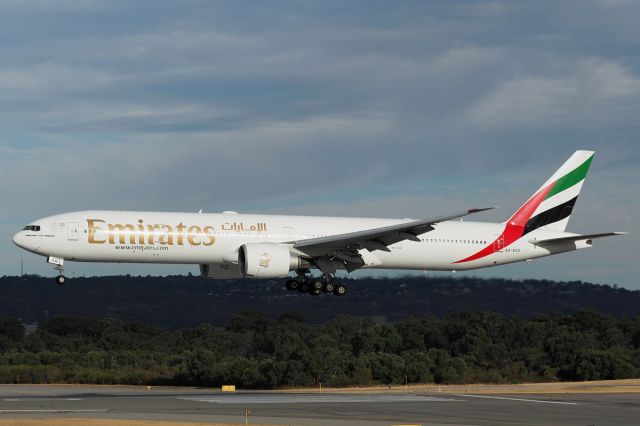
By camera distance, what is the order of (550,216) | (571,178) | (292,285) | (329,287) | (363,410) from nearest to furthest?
(363,410) → (329,287) → (292,285) → (550,216) → (571,178)

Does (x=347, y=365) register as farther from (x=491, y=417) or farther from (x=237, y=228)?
(x=491, y=417)

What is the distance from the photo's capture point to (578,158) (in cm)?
6328

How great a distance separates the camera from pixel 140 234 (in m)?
50.0

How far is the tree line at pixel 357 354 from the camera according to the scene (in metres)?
83.4

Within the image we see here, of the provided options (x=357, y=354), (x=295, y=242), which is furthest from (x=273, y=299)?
(x=295, y=242)

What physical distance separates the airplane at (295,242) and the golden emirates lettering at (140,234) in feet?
0.16

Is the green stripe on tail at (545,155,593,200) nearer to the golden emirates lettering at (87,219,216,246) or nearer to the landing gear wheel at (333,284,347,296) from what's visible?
the landing gear wheel at (333,284,347,296)

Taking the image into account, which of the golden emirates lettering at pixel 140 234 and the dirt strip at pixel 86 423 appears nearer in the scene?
the dirt strip at pixel 86 423

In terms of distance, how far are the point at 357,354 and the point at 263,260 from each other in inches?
1768

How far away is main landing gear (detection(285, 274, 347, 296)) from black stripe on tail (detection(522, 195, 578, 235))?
12197 millimetres

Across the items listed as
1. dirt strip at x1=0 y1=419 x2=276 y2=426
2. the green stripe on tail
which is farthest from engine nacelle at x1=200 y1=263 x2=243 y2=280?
the green stripe on tail

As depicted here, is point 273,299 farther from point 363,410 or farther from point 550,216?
point 363,410

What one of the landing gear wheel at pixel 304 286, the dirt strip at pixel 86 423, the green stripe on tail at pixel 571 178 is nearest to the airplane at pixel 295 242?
the landing gear wheel at pixel 304 286

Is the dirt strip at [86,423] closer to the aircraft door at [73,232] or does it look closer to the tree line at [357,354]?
the aircraft door at [73,232]
